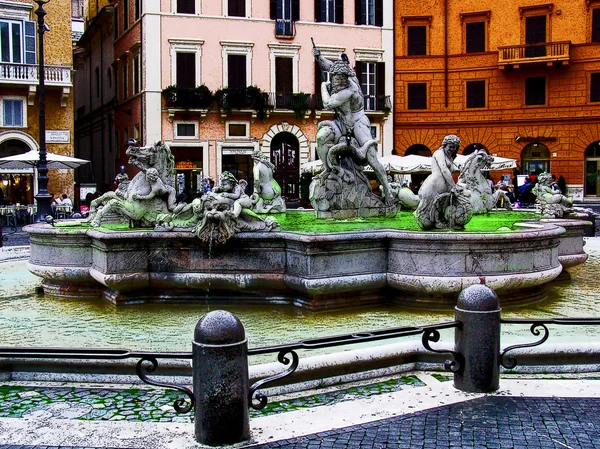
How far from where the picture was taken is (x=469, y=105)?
35.2 metres

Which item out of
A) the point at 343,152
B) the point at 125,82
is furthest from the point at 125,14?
the point at 343,152

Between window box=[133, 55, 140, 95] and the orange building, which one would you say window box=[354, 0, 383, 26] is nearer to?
the orange building

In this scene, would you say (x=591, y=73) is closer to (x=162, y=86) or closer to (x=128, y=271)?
(x=162, y=86)

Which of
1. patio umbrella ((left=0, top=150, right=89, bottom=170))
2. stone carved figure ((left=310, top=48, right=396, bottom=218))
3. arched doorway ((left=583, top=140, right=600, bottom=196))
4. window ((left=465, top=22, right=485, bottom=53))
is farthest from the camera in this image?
window ((left=465, top=22, right=485, bottom=53))

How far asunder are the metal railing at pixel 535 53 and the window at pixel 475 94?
4.82 ft

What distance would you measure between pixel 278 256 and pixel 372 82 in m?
28.1

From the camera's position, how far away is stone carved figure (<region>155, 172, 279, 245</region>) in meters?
7.95

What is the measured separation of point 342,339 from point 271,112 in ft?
95.2

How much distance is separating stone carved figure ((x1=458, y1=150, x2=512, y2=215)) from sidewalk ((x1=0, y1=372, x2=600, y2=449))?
7355 mm

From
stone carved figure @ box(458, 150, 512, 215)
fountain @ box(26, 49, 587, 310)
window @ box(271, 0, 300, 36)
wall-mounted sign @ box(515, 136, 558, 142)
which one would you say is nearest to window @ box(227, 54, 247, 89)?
window @ box(271, 0, 300, 36)

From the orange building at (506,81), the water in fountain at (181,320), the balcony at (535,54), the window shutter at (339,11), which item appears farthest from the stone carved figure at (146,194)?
the balcony at (535,54)

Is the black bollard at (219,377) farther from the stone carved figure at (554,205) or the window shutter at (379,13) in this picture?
the window shutter at (379,13)

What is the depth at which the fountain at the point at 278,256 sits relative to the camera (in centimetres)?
766

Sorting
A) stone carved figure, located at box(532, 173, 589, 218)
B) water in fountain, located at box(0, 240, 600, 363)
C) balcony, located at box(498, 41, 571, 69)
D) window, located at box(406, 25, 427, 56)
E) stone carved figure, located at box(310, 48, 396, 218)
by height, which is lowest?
water in fountain, located at box(0, 240, 600, 363)
